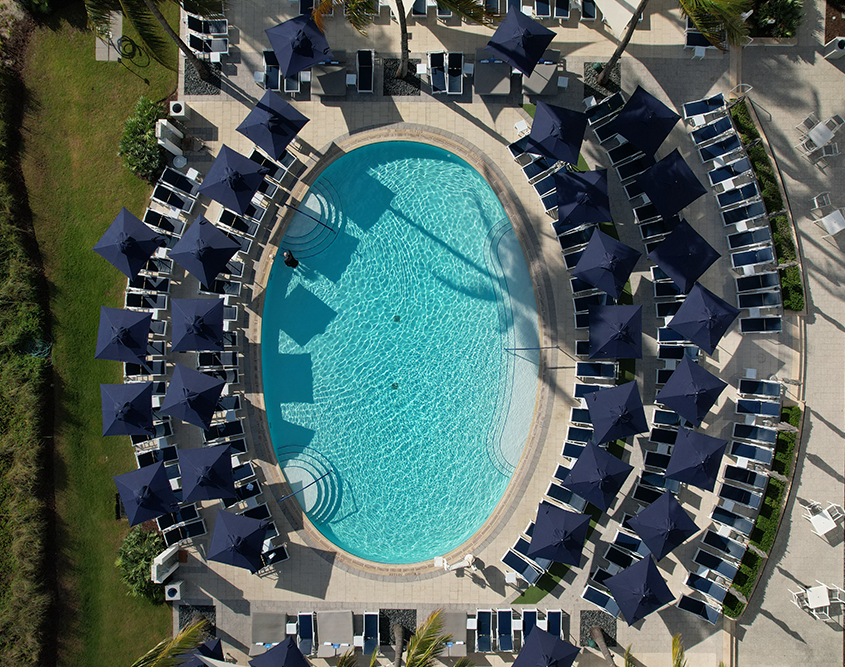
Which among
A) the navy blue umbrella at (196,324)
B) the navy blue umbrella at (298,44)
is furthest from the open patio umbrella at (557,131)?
the navy blue umbrella at (196,324)

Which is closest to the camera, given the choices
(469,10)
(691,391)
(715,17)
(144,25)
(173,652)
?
(469,10)

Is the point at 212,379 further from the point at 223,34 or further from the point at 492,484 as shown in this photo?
the point at 223,34

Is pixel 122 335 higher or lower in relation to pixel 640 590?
higher

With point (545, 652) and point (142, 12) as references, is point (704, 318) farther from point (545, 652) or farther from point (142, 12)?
point (142, 12)

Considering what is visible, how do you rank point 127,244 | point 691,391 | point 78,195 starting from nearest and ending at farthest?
point 691,391 < point 127,244 < point 78,195

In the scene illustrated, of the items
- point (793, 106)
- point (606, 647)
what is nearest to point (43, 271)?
point (606, 647)

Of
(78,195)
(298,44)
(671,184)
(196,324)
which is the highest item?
(298,44)

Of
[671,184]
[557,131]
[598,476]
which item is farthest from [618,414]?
[557,131]

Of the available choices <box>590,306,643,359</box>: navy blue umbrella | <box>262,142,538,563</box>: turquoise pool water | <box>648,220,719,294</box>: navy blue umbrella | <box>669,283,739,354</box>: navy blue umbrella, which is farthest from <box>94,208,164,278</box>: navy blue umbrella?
<box>669,283,739,354</box>: navy blue umbrella

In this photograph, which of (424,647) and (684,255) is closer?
(424,647)
